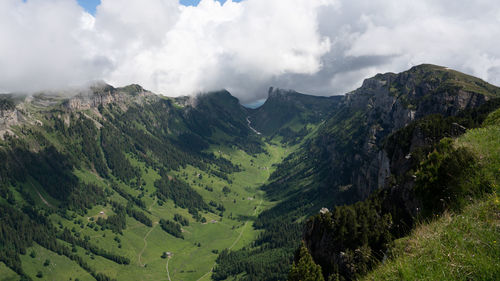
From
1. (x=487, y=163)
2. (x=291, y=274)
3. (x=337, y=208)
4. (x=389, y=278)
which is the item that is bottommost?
(x=291, y=274)

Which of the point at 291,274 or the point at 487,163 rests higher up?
the point at 487,163

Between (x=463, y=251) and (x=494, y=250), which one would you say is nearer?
(x=494, y=250)

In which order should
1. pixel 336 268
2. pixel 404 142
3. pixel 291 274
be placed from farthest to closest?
pixel 404 142 → pixel 336 268 → pixel 291 274

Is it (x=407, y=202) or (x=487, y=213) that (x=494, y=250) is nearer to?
(x=487, y=213)

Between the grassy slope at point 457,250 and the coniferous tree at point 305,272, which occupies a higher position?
the grassy slope at point 457,250

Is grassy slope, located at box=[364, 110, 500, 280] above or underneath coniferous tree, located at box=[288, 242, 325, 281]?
above

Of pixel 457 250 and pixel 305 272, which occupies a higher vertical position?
pixel 457 250

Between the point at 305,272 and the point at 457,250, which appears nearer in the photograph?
the point at 457,250

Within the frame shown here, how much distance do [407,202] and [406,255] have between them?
7705 cm

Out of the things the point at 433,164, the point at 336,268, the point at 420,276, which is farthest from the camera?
the point at 336,268

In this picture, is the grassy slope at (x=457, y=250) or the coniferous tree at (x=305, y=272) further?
the coniferous tree at (x=305, y=272)

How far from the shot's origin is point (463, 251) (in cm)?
870

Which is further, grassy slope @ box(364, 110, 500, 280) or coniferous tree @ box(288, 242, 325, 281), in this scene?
coniferous tree @ box(288, 242, 325, 281)

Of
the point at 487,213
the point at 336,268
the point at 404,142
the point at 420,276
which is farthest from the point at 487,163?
the point at 404,142
